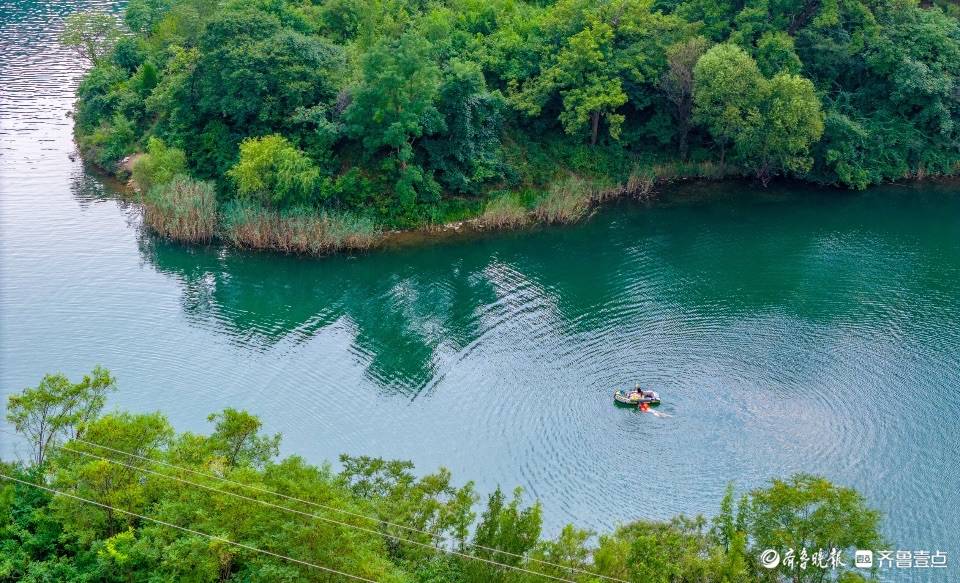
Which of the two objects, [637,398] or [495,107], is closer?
[637,398]

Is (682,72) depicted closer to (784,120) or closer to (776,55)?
(776,55)

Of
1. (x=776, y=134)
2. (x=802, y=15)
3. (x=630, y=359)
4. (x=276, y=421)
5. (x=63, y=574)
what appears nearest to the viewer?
(x=63, y=574)

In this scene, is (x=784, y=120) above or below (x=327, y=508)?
above

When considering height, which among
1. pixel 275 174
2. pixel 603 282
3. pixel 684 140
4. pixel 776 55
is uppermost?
pixel 776 55

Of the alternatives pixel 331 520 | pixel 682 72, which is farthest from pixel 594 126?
pixel 331 520

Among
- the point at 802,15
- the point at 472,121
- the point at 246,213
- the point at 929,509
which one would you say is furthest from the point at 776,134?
the point at 246,213

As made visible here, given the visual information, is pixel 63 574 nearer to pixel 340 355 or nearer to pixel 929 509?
pixel 340 355
